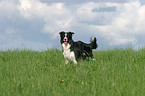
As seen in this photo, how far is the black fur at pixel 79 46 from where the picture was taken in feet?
25.2

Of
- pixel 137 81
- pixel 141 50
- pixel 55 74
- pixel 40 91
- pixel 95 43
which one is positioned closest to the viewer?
pixel 40 91

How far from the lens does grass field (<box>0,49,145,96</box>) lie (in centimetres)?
483

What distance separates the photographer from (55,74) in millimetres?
6887

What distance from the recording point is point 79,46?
869 cm

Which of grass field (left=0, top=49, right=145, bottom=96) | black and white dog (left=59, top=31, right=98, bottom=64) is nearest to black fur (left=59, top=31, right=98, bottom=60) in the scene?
black and white dog (left=59, top=31, right=98, bottom=64)

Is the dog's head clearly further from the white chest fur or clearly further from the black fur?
the white chest fur

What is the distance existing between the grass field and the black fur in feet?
2.20

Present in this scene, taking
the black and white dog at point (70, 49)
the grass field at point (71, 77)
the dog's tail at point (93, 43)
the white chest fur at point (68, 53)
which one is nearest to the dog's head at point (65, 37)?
the black and white dog at point (70, 49)

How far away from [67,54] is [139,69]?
308 centimetres

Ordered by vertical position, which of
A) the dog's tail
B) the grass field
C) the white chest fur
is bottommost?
the grass field

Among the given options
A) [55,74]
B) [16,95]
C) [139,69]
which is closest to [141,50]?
[139,69]

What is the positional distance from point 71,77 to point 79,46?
8.13 feet

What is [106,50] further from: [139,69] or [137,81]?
[137,81]

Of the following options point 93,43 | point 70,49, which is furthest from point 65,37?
point 93,43
